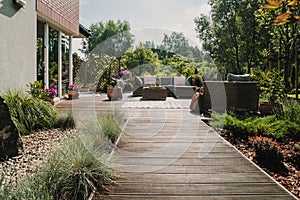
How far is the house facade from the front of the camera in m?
5.47

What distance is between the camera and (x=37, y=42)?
8234 mm

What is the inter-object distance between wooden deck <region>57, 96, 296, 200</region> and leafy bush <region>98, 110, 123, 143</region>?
4.5 inches

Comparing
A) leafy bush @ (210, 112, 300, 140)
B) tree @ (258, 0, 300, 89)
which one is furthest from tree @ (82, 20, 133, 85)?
leafy bush @ (210, 112, 300, 140)

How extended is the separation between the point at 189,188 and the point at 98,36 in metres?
31.9

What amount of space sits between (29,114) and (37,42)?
164 inches

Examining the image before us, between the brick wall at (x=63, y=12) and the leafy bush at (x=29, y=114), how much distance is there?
10.6ft

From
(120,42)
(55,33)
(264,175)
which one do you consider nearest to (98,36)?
(120,42)

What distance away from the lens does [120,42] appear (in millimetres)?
29219

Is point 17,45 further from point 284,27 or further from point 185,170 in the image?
point 284,27

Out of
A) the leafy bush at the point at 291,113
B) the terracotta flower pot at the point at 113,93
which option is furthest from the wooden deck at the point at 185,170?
the terracotta flower pot at the point at 113,93

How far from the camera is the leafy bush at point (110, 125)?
13.0ft

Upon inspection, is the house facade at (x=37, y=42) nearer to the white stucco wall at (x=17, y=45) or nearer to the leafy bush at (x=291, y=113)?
the white stucco wall at (x=17, y=45)

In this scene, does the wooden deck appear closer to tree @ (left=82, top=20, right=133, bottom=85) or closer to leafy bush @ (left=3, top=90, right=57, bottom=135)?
leafy bush @ (left=3, top=90, right=57, bottom=135)

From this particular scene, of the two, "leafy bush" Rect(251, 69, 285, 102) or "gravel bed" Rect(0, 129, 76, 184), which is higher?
"leafy bush" Rect(251, 69, 285, 102)
